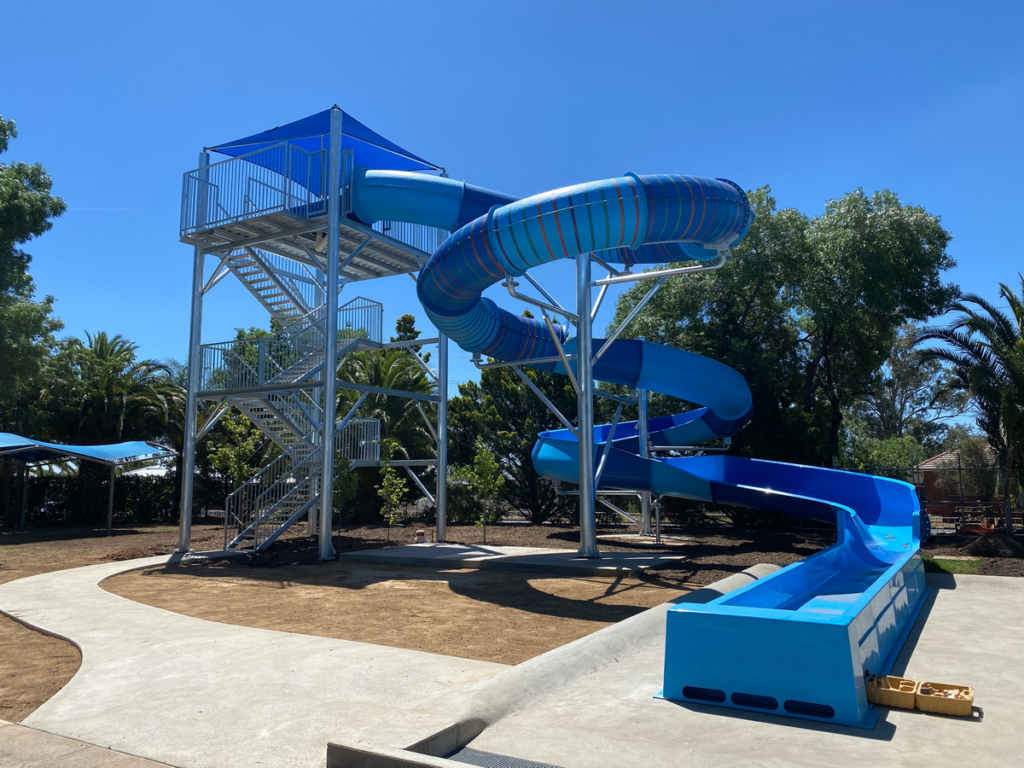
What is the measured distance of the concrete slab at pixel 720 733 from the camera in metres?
4.39

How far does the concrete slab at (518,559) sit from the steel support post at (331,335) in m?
1.14

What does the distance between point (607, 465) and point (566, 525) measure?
1026 centimetres

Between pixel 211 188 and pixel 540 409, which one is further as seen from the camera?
pixel 540 409

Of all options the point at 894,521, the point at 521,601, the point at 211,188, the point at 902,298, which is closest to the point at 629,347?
the point at 894,521

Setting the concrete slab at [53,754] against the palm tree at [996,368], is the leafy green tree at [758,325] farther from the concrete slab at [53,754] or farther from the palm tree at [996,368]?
the concrete slab at [53,754]

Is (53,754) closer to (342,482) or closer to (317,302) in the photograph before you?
(342,482)

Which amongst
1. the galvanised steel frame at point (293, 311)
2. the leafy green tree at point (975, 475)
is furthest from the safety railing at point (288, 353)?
the leafy green tree at point (975, 475)

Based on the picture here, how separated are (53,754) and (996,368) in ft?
74.5

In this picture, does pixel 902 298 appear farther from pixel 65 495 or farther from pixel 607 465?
pixel 65 495

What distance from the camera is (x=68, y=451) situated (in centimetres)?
2241

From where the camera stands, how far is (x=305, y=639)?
7945mm

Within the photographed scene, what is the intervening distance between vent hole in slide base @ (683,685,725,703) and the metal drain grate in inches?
68.2

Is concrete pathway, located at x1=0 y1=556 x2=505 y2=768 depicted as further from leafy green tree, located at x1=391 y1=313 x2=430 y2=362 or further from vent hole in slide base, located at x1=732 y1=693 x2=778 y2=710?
leafy green tree, located at x1=391 y1=313 x2=430 y2=362

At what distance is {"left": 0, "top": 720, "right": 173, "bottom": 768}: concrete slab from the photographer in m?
4.42
